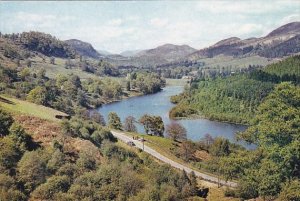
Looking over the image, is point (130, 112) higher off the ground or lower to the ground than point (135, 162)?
lower

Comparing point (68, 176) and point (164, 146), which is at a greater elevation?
point (68, 176)

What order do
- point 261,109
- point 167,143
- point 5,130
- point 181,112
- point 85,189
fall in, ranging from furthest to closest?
point 181,112, point 167,143, point 261,109, point 5,130, point 85,189

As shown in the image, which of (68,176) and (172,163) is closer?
(68,176)

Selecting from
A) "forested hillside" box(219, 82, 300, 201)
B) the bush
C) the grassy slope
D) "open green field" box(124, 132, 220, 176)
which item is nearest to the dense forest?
the bush

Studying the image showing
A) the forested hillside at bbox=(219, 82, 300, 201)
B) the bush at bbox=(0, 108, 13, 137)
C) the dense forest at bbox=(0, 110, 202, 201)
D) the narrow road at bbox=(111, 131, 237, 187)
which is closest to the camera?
the dense forest at bbox=(0, 110, 202, 201)

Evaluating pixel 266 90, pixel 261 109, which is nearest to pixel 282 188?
pixel 261 109

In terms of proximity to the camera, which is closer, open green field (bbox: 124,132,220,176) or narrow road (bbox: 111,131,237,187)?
narrow road (bbox: 111,131,237,187)

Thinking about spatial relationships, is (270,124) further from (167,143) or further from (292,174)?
(167,143)

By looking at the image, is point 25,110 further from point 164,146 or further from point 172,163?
point 164,146

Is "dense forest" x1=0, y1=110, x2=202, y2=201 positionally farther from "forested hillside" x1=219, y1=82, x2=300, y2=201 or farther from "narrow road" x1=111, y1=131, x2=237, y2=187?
"narrow road" x1=111, y1=131, x2=237, y2=187

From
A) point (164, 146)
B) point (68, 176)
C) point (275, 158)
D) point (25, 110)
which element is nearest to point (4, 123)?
point (25, 110)

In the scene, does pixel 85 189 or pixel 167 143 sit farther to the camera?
pixel 167 143
